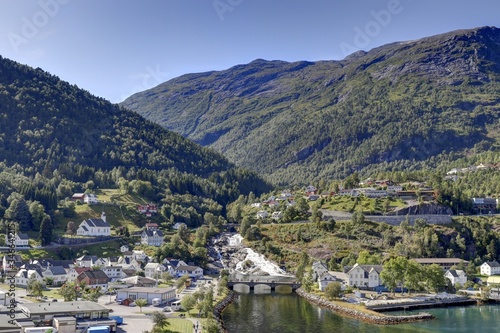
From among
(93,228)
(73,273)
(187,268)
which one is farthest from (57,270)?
(93,228)

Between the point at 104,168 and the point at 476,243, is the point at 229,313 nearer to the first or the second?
the point at 476,243

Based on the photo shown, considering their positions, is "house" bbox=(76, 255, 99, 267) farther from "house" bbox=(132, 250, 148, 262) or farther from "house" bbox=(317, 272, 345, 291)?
"house" bbox=(317, 272, 345, 291)

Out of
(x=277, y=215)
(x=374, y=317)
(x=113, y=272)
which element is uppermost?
(x=277, y=215)

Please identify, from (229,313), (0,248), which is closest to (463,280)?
(229,313)

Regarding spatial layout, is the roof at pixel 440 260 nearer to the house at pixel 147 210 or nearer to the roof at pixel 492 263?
the roof at pixel 492 263

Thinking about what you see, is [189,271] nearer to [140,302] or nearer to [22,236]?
[22,236]

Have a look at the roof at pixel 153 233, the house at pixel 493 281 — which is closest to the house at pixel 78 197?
the roof at pixel 153 233

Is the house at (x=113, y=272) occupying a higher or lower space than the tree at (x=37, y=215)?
lower
